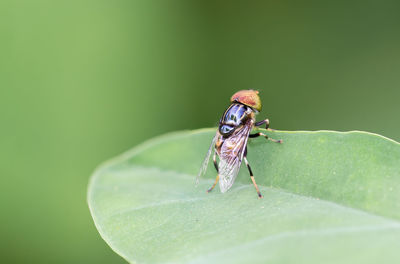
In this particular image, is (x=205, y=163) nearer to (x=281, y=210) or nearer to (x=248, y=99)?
(x=248, y=99)

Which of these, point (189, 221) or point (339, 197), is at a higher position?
point (339, 197)

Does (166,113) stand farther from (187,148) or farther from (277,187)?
(277,187)

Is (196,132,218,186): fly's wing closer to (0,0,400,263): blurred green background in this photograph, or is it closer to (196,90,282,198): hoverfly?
(196,90,282,198): hoverfly

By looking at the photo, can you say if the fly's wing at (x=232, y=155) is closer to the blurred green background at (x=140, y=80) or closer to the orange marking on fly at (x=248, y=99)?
the orange marking on fly at (x=248, y=99)

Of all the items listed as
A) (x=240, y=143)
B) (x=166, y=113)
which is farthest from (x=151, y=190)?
(x=166, y=113)

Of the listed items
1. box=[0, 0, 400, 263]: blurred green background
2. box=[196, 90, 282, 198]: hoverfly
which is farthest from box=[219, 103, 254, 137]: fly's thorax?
box=[0, 0, 400, 263]: blurred green background

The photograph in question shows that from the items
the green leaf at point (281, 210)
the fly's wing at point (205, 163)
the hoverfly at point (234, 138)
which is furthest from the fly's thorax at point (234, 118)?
the green leaf at point (281, 210)

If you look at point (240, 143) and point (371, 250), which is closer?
point (371, 250)

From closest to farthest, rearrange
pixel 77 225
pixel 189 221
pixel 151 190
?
1. pixel 189 221
2. pixel 151 190
3. pixel 77 225
